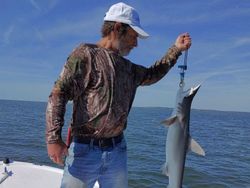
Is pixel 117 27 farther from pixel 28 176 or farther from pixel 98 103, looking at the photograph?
pixel 28 176

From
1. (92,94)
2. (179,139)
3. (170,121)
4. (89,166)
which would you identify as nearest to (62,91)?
(92,94)

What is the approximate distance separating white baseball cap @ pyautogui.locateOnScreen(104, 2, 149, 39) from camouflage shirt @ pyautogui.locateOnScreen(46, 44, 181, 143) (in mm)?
342

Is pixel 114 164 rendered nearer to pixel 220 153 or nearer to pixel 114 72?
pixel 114 72

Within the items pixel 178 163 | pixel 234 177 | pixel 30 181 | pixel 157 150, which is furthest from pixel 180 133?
pixel 157 150

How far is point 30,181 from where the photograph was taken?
7.70m

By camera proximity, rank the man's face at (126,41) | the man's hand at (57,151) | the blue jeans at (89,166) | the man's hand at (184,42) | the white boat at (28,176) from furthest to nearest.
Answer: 1. the white boat at (28,176)
2. the man's hand at (184,42)
3. the man's face at (126,41)
4. the blue jeans at (89,166)
5. the man's hand at (57,151)

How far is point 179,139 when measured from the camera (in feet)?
15.0

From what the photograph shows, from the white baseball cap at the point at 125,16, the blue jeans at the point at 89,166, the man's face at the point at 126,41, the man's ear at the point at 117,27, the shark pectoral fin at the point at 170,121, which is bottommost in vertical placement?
the blue jeans at the point at 89,166

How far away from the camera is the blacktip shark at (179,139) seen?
4.57 metres

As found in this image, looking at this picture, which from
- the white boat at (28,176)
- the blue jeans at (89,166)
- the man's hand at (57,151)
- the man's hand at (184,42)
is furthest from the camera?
the white boat at (28,176)

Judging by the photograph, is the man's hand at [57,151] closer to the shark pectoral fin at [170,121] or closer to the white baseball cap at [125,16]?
the shark pectoral fin at [170,121]

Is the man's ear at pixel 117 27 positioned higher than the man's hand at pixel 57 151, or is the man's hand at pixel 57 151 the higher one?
the man's ear at pixel 117 27

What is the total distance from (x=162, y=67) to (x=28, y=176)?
3.81 m

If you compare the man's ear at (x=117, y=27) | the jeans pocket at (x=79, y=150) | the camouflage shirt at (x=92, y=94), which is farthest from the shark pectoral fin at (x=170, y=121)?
the man's ear at (x=117, y=27)
